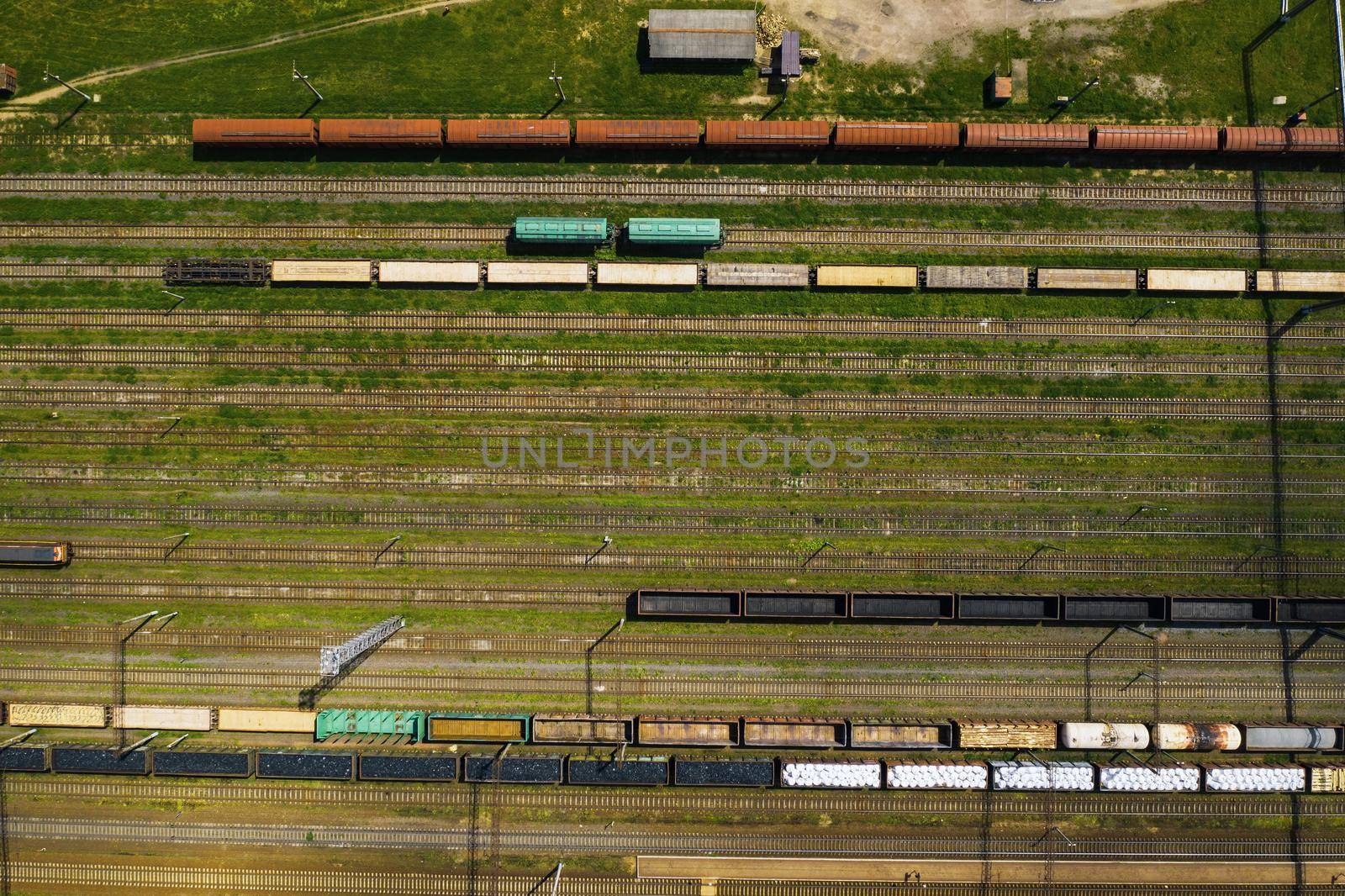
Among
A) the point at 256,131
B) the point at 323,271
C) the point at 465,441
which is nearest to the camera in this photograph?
the point at 256,131

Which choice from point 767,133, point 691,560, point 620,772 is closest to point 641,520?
point 691,560

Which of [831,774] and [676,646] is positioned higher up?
[676,646]

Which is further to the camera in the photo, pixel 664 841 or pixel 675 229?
pixel 664 841

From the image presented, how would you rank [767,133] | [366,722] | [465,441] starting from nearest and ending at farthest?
[366,722] → [767,133] → [465,441]

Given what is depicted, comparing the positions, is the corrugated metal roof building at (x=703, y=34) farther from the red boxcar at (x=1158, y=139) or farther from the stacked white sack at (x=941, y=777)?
the stacked white sack at (x=941, y=777)

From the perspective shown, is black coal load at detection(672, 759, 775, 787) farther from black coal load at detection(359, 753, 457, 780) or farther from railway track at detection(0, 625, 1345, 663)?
black coal load at detection(359, 753, 457, 780)

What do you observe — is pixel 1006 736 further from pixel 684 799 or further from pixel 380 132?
pixel 380 132

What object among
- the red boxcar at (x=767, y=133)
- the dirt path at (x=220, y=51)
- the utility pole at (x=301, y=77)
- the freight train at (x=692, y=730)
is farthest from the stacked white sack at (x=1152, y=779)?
the utility pole at (x=301, y=77)
